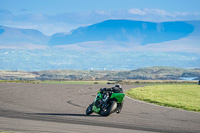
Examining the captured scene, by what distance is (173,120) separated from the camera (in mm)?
17500

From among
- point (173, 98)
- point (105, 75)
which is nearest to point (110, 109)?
point (173, 98)

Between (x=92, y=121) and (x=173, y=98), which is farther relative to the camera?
(x=173, y=98)

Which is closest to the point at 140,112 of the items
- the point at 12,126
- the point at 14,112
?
the point at 14,112

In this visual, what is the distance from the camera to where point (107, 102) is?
59.9 feet

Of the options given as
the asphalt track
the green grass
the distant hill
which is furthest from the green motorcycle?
the distant hill

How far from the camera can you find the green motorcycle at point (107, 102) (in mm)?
18047

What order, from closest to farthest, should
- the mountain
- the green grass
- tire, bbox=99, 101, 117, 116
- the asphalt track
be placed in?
the asphalt track → tire, bbox=99, 101, 117, 116 → the green grass → the mountain

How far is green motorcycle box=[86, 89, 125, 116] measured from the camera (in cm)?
1805

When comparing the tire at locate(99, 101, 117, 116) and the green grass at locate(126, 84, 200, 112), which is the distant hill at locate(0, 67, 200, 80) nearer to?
the green grass at locate(126, 84, 200, 112)

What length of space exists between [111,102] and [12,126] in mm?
4977

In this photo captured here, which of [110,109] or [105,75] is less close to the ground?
[105,75]

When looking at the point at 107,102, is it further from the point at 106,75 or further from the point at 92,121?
the point at 106,75

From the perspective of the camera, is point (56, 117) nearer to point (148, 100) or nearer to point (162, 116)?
point (162, 116)

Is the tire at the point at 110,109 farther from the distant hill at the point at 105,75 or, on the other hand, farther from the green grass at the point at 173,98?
the distant hill at the point at 105,75
